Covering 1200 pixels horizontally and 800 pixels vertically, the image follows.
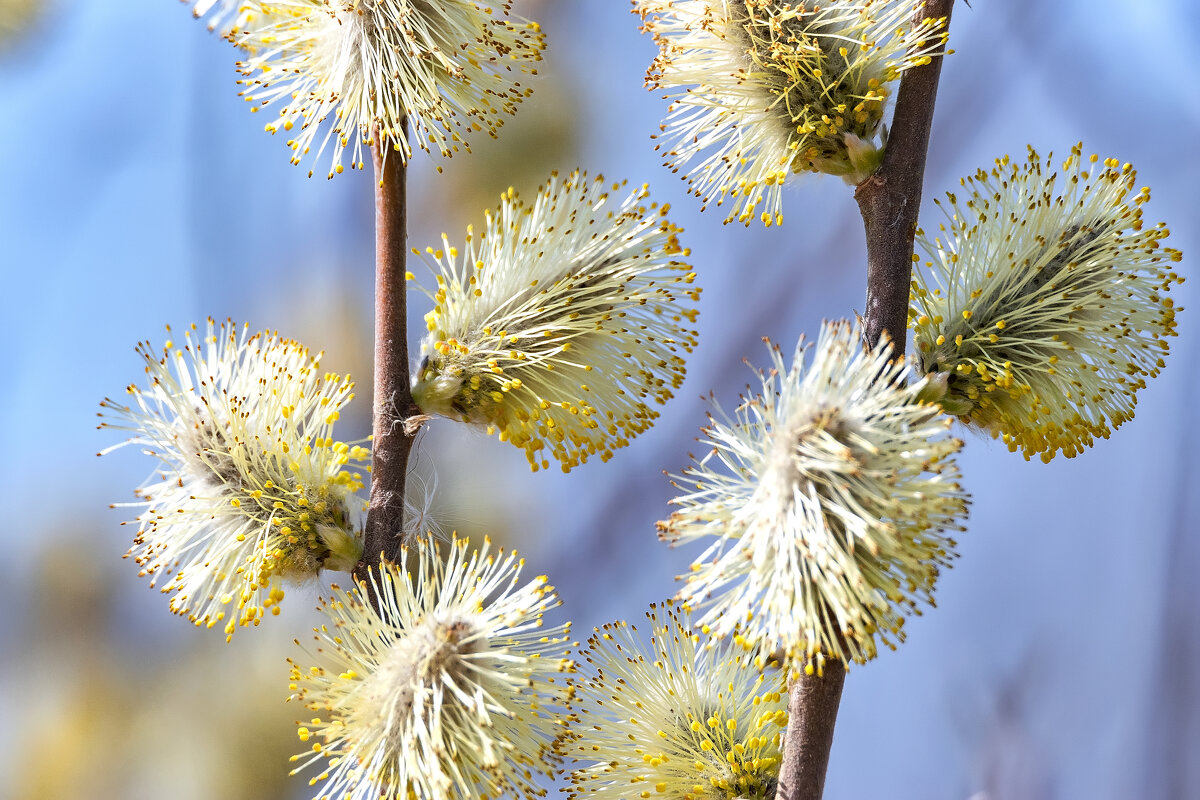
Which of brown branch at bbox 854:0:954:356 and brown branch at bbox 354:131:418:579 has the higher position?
brown branch at bbox 854:0:954:356

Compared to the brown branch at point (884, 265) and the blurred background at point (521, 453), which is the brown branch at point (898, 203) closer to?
the brown branch at point (884, 265)

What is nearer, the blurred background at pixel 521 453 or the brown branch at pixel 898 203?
the brown branch at pixel 898 203

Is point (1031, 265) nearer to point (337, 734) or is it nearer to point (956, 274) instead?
point (956, 274)

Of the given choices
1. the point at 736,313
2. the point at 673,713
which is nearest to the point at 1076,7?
the point at 736,313

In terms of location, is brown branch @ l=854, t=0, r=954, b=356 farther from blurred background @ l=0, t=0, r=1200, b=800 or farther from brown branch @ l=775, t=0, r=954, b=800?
blurred background @ l=0, t=0, r=1200, b=800

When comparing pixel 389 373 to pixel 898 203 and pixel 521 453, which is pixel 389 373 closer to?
pixel 898 203

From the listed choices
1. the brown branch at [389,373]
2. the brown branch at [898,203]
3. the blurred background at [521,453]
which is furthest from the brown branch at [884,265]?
the blurred background at [521,453]

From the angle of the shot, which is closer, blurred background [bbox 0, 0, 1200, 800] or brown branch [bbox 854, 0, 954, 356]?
brown branch [bbox 854, 0, 954, 356]

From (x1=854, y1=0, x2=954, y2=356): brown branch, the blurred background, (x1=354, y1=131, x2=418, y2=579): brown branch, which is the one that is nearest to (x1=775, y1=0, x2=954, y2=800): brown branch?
(x1=854, y1=0, x2=954, y2=356): brown branch
